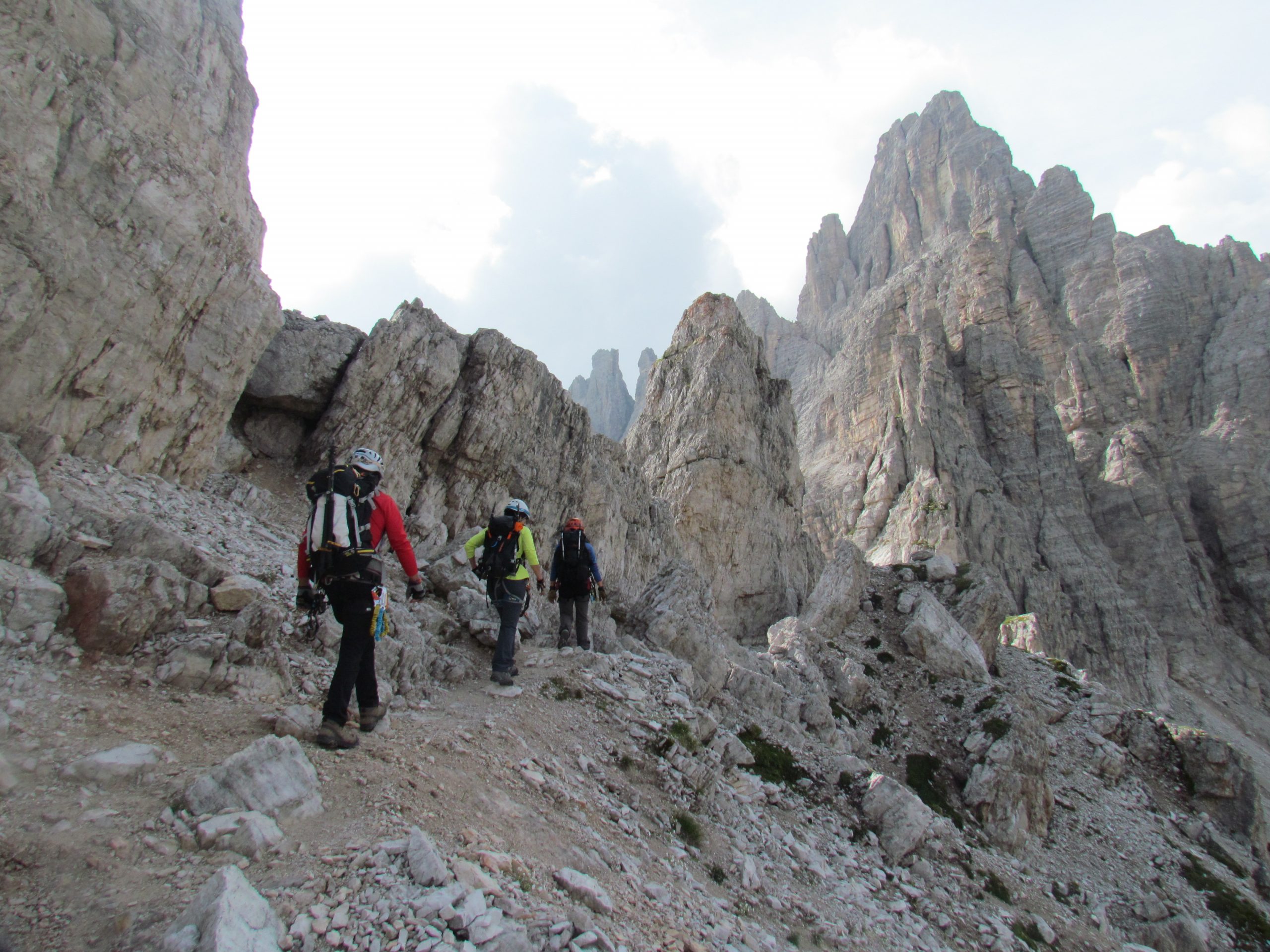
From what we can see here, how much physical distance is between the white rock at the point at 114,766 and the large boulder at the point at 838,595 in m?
20.6

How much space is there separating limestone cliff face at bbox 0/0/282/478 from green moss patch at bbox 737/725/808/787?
465 inches

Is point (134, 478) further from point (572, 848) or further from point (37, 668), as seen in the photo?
point (572, 848)

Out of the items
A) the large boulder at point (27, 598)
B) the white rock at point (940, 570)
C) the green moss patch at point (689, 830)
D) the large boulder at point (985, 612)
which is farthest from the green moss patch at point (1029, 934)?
the white rock at point (940, 570)

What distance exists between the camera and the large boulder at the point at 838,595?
78.6 feet

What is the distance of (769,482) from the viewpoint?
38.7 m

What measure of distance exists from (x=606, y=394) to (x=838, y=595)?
137 meters

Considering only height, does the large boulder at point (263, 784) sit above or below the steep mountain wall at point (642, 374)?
below

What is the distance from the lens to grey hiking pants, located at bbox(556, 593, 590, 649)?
12039 millimetres

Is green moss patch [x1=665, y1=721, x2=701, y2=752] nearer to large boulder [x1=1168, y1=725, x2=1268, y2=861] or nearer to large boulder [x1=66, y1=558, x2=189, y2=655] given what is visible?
large boulder [x1=66, y1=558, x2=189, y2=655]

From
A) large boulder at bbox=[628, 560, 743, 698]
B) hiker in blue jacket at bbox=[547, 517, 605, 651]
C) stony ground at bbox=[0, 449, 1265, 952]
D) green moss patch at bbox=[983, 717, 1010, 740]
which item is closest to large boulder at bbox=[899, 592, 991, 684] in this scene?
green moss patch at bbox=[983, 717, 1010, 740]

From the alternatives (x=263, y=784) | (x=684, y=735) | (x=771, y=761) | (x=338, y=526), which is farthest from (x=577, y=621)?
(x=263, y=784)

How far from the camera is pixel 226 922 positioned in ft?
10.8

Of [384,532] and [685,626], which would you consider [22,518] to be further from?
[685,626]

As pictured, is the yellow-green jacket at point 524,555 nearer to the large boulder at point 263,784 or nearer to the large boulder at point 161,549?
the large boulder at point 161,549
